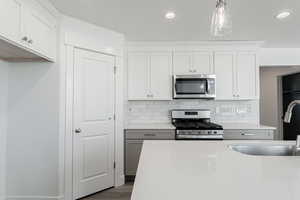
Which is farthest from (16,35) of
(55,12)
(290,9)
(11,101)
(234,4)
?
(290,9)

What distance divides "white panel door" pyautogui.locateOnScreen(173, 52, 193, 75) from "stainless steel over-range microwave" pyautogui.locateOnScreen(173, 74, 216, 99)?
14 cm

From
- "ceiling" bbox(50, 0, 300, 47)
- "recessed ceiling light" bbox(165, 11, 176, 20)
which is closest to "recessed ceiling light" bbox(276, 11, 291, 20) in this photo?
"ceiling" bbox(50, 0, 300, 47)

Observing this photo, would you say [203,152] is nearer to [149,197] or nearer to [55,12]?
[149,197]

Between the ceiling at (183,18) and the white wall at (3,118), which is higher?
the ceiling at (183,18)

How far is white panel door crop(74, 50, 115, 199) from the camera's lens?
267 centimetres

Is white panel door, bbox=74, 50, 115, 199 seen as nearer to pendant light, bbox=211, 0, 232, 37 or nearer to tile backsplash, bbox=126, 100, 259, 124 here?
tile backsplash, bbox=126, 100, 259, 124

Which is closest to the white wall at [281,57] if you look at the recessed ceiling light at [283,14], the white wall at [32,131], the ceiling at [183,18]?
the ceiling at [183,18]

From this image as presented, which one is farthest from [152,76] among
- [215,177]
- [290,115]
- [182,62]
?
[215,177]

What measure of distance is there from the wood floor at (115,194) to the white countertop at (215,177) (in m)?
1.71

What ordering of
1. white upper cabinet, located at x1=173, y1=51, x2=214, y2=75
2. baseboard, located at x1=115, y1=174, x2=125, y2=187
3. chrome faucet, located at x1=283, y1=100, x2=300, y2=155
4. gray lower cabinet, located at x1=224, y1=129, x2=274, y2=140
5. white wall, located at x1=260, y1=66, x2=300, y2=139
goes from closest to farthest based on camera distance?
chrome faucet, located at x1=283, y1=100, x2=300, y2=155
baseboard, located at x1=115, y1=174, x2=125, y2=187
gray lower cabinet, located at x1=224, y1=129, x2=274, y2=140
white upper cabinet, located at x1=173, y1=51, x2=214, y2=75
white wall, located at x1=260, y1=66, x2=300, y2=139

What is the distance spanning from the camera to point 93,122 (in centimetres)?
281

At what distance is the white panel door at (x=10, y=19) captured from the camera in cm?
157

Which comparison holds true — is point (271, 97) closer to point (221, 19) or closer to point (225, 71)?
point (225, 71)

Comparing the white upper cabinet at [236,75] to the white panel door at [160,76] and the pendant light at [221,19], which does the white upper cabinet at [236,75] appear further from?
the pendant light at [221,19]
